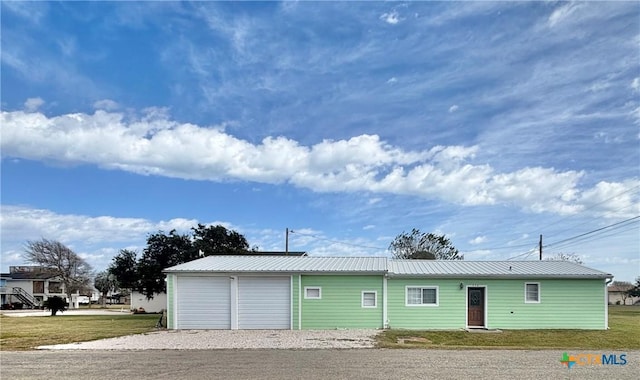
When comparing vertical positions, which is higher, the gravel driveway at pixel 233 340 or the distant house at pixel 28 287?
the gravel driveway at pixel 233 340

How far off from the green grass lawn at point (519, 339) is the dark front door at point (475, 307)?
4.28ft

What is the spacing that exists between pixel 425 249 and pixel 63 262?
139 feet

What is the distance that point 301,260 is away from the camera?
23969mm

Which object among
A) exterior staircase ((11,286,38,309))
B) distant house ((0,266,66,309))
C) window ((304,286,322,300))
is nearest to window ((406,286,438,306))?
window ((304,286,322,300))

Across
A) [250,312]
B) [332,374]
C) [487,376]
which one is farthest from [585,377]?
[250,312]

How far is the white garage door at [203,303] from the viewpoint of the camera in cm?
2125

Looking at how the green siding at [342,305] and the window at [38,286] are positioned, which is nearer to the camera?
the green siding at [342,305]

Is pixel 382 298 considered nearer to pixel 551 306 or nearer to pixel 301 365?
pixel 551 306

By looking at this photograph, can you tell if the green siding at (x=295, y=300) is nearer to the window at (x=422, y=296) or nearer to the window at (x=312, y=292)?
the window at (x=312, y=292)

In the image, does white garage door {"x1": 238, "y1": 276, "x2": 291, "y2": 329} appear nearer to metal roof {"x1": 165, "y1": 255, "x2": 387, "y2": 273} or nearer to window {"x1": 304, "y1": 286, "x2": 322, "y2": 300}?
metal roof {"x1": 165, "y1": 255, "x2": 387, "y2": 273}

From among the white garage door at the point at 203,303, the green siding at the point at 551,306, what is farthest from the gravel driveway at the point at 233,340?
the green siding at the point at 551,306

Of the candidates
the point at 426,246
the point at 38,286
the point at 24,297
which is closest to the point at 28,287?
the point at 38,286

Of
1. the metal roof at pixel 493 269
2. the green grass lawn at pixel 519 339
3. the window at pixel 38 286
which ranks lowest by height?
the window at pixel 38 286

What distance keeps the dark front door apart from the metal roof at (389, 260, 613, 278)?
804mm
